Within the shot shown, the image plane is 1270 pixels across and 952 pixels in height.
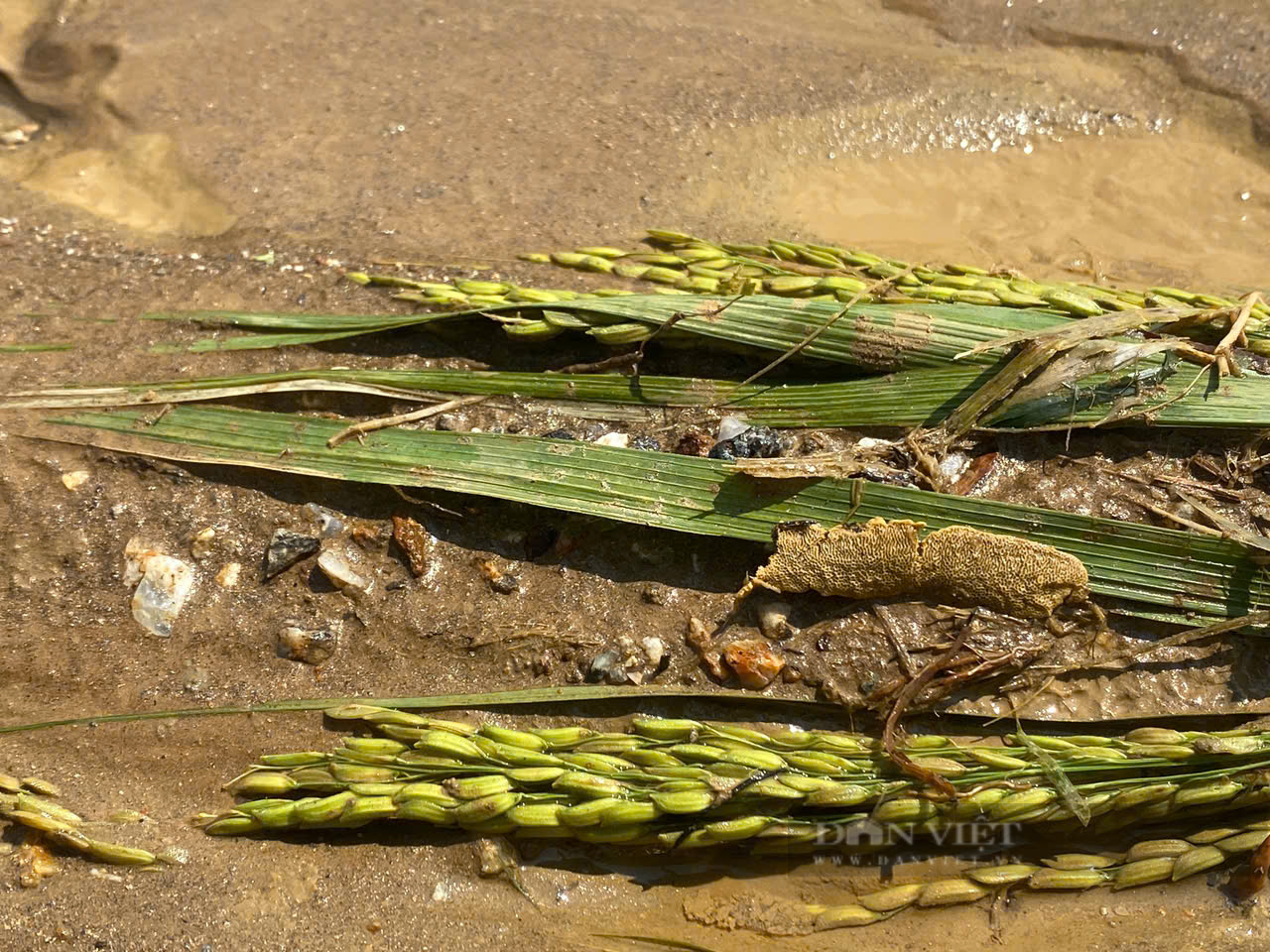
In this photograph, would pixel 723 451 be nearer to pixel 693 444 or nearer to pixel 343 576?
pixel 693 444

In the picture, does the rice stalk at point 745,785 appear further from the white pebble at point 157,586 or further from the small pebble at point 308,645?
the white pebble at point 157,586

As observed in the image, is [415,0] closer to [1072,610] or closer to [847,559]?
[847,559]

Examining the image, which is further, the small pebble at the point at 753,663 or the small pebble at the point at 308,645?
the small pebble at the point at 308,645

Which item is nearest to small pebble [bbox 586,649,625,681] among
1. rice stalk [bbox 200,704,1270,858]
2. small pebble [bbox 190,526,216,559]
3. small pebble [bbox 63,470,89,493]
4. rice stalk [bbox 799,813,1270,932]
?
rice stalk [bbox 200,704,1270,858]

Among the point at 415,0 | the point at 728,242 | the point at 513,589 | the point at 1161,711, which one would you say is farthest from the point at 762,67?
the point at 1161,711

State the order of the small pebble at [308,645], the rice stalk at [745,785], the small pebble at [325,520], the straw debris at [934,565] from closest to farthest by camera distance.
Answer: the rice stalk at [745,785]
the straw debris at [934,565]
the small pebble at [308,645]
the small pebble at [325,520]

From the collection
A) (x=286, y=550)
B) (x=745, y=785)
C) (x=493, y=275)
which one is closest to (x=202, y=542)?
(x=286, y=550)

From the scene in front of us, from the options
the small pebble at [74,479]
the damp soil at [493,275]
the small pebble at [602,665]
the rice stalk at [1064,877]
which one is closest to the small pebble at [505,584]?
the damp soil at [493,275]
